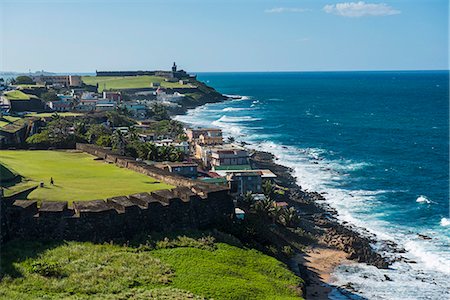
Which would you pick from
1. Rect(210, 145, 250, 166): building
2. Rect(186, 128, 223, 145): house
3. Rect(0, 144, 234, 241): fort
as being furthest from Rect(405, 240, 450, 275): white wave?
Rect(186, 128, 223, 145): house

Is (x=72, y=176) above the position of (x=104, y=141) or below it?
above

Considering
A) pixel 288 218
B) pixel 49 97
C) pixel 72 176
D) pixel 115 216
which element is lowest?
pixel 288 218

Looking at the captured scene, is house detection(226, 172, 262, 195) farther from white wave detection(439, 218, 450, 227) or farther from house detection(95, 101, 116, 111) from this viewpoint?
house detection(95, 101, 116, 111)

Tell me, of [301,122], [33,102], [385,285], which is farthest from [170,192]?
[301,122]

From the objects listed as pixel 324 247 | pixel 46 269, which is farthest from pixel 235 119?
pixel 46 269

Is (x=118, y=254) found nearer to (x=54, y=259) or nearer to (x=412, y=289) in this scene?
(x=54, y=259)

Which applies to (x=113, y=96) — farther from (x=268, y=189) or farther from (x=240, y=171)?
(x=268, y=189)
